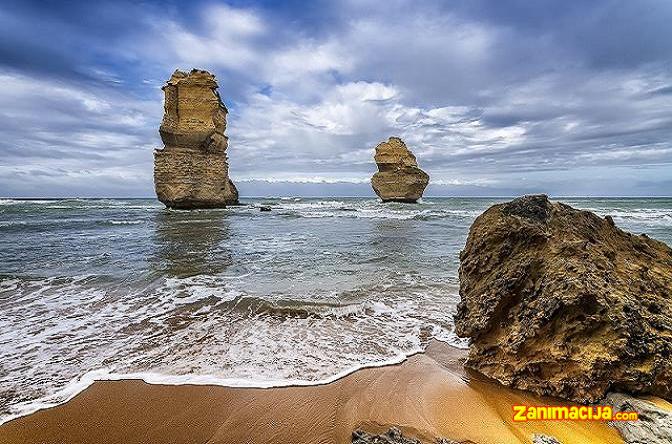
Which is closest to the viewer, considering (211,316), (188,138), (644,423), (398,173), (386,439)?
(386,439)

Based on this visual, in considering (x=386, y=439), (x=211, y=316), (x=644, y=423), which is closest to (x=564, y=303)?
(x=644, y=423)

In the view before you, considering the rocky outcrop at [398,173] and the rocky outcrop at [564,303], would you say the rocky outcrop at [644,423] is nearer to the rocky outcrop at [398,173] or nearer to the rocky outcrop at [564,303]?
the rocky outcrop at [564,303]

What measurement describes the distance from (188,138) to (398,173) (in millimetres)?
24732

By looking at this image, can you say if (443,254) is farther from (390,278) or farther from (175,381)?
(175,381)

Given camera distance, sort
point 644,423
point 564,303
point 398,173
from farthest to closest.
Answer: point 398,173 → point 564,303 → point 644,423

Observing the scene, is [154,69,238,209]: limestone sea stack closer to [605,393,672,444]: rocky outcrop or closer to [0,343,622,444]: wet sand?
[0,343,622,444]: wet sand

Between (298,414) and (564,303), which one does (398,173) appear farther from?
(298,414)

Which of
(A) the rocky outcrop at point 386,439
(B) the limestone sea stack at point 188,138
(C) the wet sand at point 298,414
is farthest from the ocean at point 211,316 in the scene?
(B) the limestone sea stack at point 188,138

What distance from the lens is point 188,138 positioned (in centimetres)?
2764

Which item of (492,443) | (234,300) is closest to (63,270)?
(234,300)

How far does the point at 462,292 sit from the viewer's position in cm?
364

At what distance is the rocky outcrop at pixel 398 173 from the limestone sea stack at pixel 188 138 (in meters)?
21.0

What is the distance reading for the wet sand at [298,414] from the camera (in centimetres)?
250

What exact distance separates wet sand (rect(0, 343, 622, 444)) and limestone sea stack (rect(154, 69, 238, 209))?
89.2 ft
